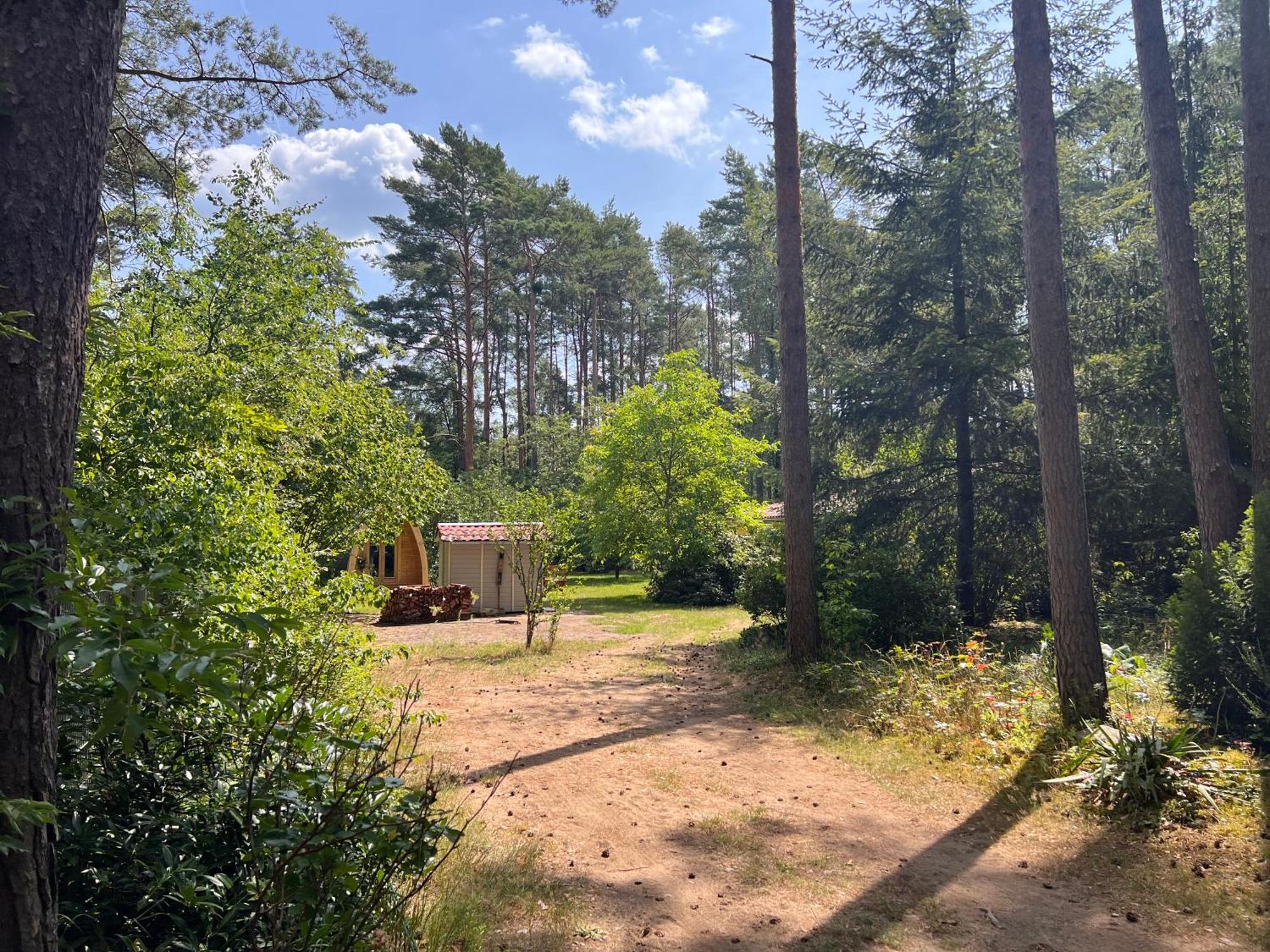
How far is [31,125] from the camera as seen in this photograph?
6.38ft

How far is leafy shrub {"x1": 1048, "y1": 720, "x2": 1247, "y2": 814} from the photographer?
4.93m

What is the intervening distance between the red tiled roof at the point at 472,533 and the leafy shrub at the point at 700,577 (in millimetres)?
5325

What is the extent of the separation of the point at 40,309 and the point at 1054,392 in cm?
713

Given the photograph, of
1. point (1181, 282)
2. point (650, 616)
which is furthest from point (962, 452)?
point (650, 616)

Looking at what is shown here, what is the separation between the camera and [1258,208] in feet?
29.1

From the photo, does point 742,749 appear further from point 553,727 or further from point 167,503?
point 167,503

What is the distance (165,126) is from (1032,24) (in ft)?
28.1

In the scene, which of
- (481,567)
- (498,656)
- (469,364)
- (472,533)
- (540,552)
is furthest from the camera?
(469,364)

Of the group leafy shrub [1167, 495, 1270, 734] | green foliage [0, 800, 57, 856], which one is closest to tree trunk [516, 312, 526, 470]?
leafy shrub [1167, 495, 1270, 734]

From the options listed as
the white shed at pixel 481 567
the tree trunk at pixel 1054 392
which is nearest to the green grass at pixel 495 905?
the tree trunk at pixel 1054 392

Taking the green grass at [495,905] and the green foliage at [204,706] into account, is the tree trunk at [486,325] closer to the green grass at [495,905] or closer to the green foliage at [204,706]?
the green foliage at [204,706]

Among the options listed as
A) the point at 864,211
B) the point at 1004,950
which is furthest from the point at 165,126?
the point at 864,211

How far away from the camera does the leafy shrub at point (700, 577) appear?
2175cm

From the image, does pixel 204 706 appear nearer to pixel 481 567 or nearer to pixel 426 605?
pixel 426 605
